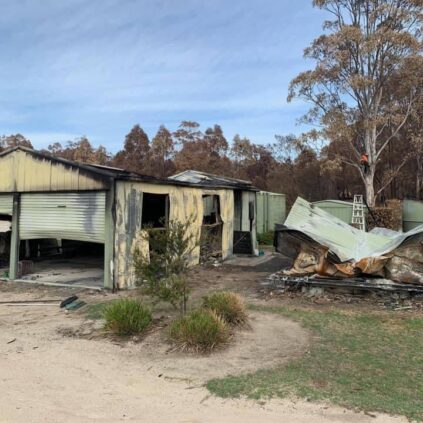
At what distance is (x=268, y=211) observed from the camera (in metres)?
22.1

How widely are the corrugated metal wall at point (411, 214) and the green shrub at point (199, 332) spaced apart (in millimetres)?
16893

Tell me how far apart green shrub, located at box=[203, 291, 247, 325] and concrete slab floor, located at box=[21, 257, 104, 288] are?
4211mm

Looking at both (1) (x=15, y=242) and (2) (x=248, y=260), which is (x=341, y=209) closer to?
(2) (x=248, y=260)

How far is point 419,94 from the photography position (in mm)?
24219

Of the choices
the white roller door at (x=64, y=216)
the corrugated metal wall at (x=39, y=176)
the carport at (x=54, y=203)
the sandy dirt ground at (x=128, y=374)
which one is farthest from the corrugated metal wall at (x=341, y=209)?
the sandy dirt ground at (x=128, y=374)

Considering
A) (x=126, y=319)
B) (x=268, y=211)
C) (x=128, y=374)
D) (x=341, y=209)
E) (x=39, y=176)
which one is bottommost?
(x=128, y=374)

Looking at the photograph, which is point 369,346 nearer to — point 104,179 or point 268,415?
point 268,415

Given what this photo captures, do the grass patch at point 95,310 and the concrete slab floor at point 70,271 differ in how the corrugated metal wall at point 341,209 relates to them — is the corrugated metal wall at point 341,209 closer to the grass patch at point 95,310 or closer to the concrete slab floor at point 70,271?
the concrete slab floor at point 70,271

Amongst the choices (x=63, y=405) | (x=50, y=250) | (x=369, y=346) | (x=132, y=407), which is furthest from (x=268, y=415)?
(x=50, y=250)

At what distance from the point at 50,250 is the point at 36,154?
5.93m

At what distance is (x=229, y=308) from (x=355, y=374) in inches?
86.6

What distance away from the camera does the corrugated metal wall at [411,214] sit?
1993 centimetres

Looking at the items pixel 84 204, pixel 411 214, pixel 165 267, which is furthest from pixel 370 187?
pixel 165 267

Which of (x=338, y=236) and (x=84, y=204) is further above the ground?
(x=84, y=204)
